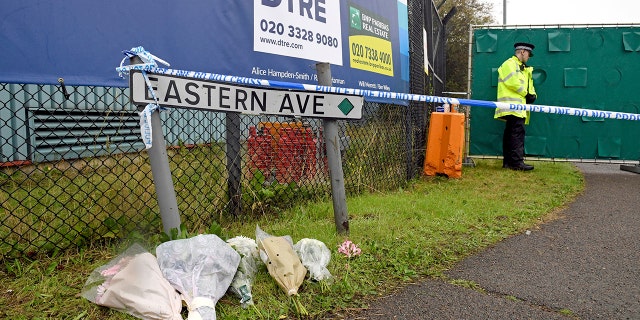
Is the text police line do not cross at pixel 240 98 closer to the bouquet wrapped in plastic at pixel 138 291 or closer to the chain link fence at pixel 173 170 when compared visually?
the chain link fence at pixel 173 170

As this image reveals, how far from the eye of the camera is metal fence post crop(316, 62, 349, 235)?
360cm

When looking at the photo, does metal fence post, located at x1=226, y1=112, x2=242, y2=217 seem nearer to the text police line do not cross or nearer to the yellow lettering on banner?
the text police line do not cross

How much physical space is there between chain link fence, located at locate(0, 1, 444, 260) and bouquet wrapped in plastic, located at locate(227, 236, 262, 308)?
2.81 ft

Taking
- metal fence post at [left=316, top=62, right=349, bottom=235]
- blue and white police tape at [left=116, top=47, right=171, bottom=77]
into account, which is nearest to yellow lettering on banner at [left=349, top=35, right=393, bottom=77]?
metal fence post at [left=316, top=62, right=349, bottom=235]

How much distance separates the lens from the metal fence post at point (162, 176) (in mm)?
2834

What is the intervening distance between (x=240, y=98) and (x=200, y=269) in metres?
1.05

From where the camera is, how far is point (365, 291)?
2.81 meters

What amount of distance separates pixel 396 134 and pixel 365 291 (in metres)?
3.95

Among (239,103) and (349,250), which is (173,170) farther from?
(349,250)

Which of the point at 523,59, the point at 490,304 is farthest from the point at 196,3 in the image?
the point at 523,59

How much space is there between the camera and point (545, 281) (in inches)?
121

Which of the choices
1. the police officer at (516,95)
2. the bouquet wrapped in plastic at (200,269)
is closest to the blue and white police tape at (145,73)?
the bouquet wrapped in plastic at (200,269)

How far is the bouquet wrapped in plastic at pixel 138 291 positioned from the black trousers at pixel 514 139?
675 centimetres

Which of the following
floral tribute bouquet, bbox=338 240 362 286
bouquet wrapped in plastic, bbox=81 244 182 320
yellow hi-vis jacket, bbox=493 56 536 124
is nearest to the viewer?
bouquet wrapped in plastic, bbox=81 244 182 320
